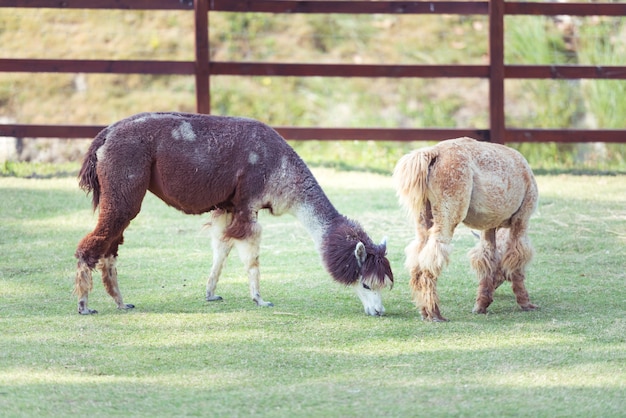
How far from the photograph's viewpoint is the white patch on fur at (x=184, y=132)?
24.9ft

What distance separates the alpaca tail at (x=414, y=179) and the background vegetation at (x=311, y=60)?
772cm

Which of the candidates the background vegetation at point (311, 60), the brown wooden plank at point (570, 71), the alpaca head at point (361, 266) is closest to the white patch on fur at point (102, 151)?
the alpaca head at point (361, 266)

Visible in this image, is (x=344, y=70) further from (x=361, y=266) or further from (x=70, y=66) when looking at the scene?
(x=361, y=266)

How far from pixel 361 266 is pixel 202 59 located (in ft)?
18.8

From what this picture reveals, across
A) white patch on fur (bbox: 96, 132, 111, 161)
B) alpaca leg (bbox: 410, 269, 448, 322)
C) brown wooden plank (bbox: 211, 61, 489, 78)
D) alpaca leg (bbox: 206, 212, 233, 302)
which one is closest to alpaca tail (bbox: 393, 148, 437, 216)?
alpaca leg (bbox: 410, 269, 448, 322)

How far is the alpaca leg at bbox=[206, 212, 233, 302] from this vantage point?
7770 mm

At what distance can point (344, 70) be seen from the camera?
492 inches

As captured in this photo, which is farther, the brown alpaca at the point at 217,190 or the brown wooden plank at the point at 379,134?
the brown wooden plank at the point at 379,134

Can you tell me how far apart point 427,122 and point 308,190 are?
27.9 ft

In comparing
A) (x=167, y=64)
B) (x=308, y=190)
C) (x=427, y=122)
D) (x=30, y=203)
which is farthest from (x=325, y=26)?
A: (x=308, y=190)

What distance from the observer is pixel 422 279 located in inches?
273

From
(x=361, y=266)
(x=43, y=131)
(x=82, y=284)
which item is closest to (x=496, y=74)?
(x=43, y=131)

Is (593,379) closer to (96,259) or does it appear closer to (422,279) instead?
(422,279)

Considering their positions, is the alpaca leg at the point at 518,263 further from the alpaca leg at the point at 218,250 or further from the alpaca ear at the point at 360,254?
the alpaca leg at the point at 218,250
